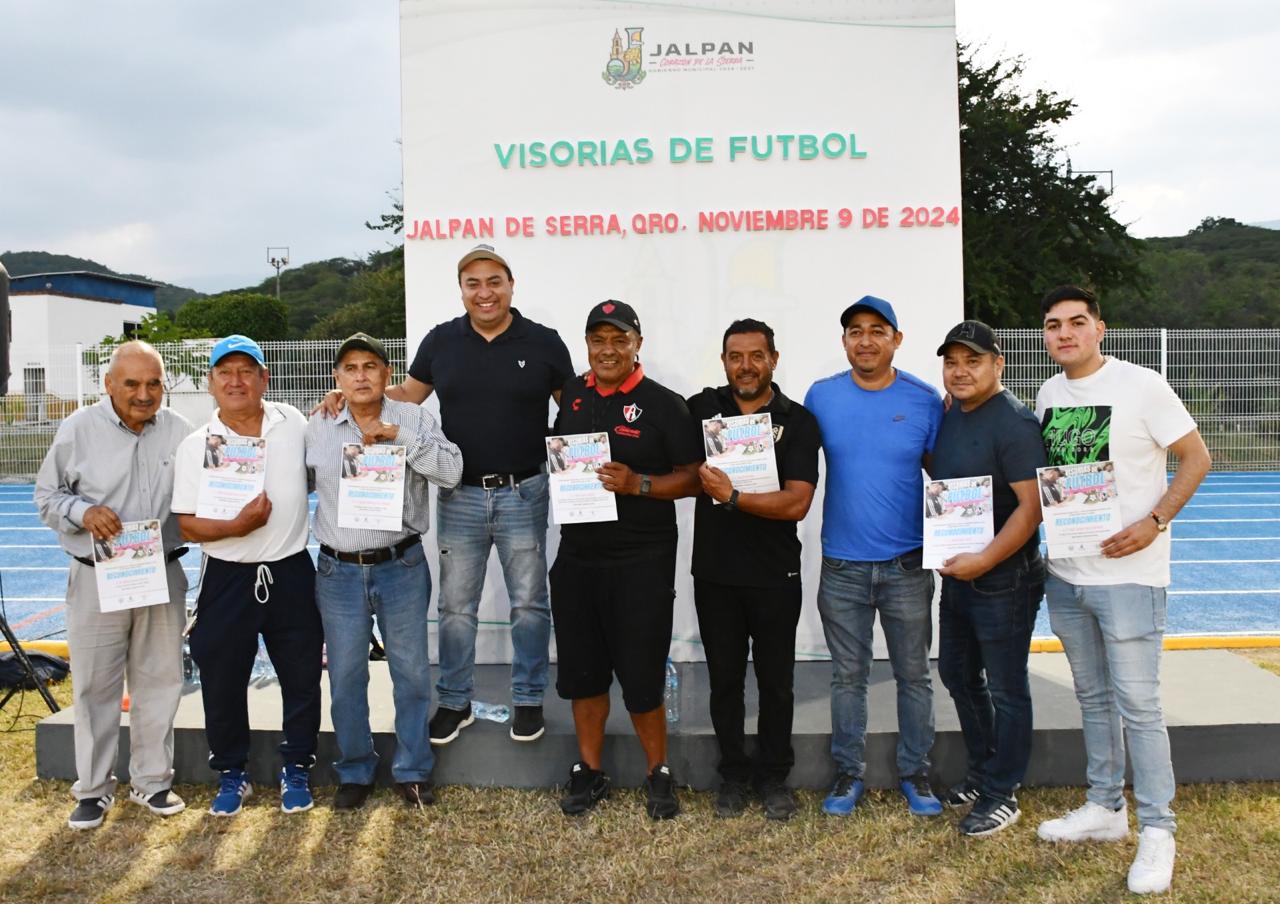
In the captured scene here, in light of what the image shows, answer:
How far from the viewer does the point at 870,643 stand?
3.81 metres

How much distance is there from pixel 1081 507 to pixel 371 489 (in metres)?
2.46

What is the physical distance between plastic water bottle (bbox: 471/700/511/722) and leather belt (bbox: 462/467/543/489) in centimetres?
109

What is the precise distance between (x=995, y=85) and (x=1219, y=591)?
18933 millimetres

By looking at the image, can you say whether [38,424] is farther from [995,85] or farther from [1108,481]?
[995,85]

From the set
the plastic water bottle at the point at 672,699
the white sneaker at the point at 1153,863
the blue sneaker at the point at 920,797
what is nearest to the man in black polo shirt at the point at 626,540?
the plastic water bottle at the point at 672,699

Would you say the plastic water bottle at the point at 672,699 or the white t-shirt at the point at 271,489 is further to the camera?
the plastic water bottle at the point at 672,699

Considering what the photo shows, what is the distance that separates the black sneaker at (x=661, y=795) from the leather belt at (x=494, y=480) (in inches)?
49.6

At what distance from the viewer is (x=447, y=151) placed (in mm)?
5355

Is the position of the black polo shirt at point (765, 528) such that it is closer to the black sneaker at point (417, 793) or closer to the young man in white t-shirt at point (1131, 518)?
the young man in white t-shirt at point (1131, 518)

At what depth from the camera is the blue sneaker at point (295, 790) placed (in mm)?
3971

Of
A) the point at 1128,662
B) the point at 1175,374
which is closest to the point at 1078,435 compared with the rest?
the point at 1128,662

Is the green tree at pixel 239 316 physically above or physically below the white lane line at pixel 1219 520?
above

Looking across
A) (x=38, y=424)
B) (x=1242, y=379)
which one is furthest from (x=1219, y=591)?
(x=38, y=424)

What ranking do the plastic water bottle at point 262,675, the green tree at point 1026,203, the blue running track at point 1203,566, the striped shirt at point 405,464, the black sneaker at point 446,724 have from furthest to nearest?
the green tree at point 1026,203
the blue running track at point 1203,566
the plastic water bottle at point 262,675
the black sneaker at point 446,724
the striped shirt at point 405,464
